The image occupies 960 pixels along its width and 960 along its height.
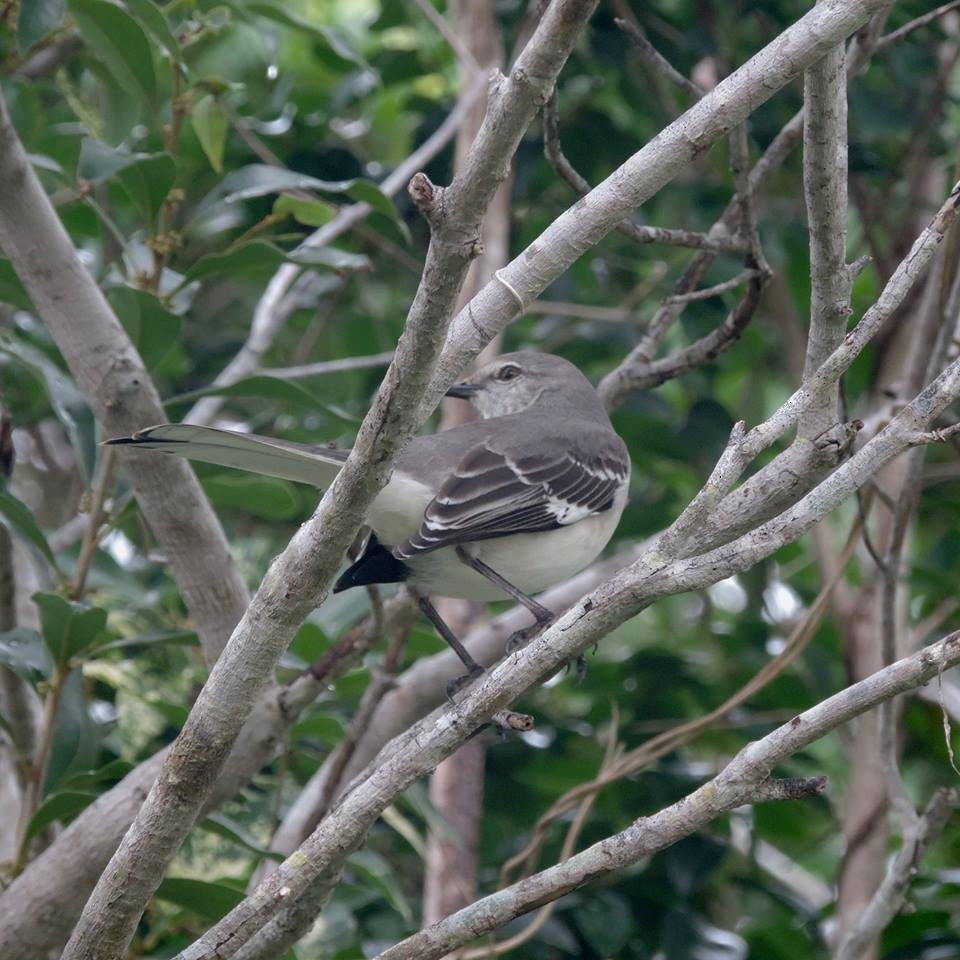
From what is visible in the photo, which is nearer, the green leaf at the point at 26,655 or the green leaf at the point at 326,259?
the green leaf at the point at 26,655

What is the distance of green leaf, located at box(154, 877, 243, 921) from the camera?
3.24 m

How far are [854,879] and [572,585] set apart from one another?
1431 mm

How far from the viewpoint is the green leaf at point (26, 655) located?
3.36m

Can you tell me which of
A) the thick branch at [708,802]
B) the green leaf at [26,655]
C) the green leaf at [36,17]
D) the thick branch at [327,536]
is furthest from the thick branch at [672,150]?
the green leaf at [36,17]

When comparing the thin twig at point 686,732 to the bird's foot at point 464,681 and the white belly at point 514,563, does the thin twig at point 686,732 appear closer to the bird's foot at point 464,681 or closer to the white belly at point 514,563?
the bird's foot at point 464,681

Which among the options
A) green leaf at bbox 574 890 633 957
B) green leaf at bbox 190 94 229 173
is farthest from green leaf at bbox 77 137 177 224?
green leaf at bbox 574 890 633 957

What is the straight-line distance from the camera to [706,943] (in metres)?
4.22

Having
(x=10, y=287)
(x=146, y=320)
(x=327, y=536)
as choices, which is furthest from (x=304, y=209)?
(x=327, y=536)

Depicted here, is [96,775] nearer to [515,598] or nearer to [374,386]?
[515,598]

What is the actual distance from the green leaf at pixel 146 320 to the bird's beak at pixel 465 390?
1534mm

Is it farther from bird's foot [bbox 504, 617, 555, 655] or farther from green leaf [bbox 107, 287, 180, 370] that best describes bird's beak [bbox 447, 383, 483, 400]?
green leaf [bbox 107, 287, 180, 370]

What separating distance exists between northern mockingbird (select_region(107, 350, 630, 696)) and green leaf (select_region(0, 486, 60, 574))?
676 mm

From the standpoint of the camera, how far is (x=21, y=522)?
342 centimetres

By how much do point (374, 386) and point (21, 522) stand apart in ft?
8.68
